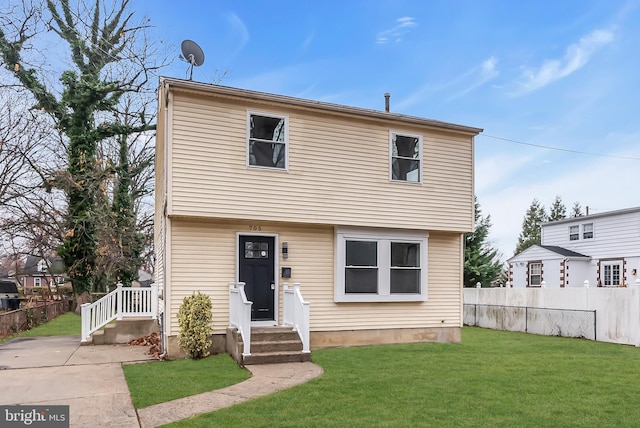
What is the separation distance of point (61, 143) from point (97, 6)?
675 cm

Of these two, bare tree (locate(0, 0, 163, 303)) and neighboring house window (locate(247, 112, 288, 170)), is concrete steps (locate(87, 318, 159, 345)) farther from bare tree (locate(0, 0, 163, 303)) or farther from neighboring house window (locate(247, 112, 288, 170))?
bare tree (locate(0, 0, 163, 303))

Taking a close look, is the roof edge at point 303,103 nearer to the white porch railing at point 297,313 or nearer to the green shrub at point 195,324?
the white porch railing at point 297,313

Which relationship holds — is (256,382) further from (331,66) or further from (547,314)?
(331,66)

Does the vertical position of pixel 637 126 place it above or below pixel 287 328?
above

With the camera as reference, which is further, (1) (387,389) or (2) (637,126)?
(2) (637,126)

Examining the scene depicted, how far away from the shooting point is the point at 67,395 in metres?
6.73

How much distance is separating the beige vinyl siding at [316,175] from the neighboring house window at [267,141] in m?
0.15

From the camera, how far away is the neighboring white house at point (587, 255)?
21688 millimetres

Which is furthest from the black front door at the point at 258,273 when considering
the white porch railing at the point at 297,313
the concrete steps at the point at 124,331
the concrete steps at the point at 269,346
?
the concrete steps at the point at 124,331

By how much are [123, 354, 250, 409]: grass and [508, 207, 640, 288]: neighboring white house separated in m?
19.3

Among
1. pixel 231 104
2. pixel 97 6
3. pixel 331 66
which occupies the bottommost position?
pixel 231 104

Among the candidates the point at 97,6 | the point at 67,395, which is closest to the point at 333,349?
the point at 67,395

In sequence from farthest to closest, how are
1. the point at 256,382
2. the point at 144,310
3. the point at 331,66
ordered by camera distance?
1. the point at 331,66
2. the point at 144,310
3. the point at 256,382

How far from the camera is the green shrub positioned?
921 cm
